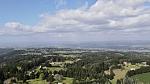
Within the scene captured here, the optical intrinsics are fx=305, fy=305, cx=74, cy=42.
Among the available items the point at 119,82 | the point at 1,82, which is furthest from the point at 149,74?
the point at 1,82

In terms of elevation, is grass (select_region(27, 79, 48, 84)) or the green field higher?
the green field

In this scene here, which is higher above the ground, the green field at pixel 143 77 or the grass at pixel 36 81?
the green field at pixel 143 77

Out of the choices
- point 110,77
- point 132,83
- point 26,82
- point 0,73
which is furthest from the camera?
point 0,73

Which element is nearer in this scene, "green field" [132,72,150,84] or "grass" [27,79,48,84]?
"green field" [132,72,150,84]

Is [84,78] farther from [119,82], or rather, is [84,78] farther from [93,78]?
[119,82]

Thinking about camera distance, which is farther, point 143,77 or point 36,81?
point 143,77

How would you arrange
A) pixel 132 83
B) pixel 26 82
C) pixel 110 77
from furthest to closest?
pixel 110 77, pixel 26 82, pixel 132 83

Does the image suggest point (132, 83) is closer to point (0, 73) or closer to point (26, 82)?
point (26, 82)

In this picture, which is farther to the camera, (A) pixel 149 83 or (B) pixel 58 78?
(B) pixel 58 78

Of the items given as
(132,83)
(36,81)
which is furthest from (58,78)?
(132,83)

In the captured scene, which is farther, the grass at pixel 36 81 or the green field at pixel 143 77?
the grass at pixel 36 81

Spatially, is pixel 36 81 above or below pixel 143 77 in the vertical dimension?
below
